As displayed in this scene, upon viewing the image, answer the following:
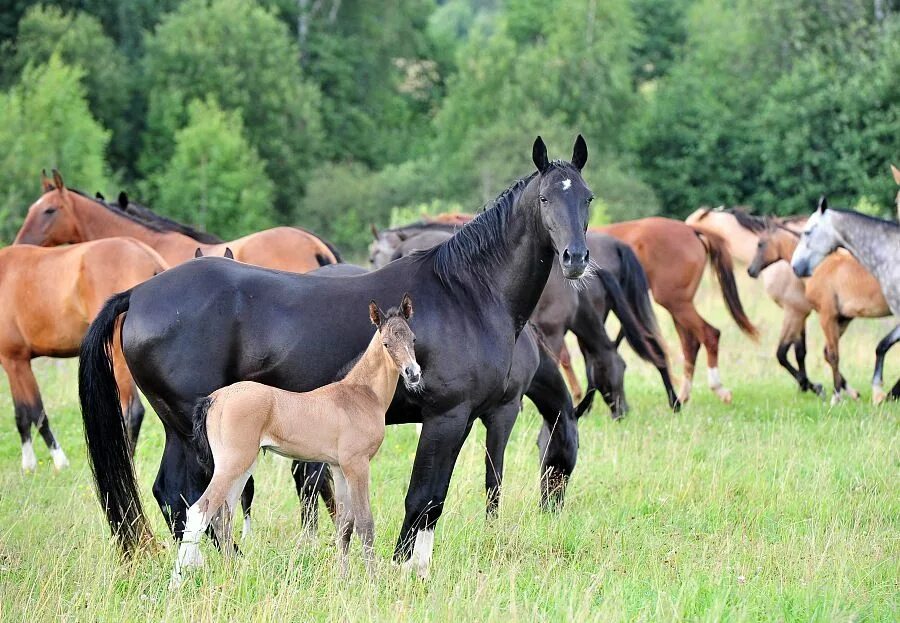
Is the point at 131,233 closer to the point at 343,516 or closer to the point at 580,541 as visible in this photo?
the point at 343,516

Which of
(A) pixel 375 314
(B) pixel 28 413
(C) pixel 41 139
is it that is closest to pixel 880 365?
(A) pixel 375 314

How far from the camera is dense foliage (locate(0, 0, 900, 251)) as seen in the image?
36344 millimetres

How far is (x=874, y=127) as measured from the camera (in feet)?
110

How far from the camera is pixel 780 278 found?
12492 mm

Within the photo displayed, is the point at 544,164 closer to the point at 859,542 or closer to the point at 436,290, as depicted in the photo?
the point at 436,290

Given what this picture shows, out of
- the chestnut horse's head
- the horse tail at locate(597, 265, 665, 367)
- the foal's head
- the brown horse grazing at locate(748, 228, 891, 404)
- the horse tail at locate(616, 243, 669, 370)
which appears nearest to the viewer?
the foal's head

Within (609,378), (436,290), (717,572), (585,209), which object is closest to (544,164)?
(585,209)

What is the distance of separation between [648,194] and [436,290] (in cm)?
3524

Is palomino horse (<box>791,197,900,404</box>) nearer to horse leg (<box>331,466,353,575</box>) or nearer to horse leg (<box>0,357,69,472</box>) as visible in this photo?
horse leg (<box>331,466,353,575</box>)

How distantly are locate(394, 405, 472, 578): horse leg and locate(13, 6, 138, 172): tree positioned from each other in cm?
3528

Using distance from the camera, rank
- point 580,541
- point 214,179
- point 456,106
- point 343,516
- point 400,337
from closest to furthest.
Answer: point 400,337, point 343,516, point 580,541, point 214,179, point 456,106

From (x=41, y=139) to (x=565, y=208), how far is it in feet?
91.8

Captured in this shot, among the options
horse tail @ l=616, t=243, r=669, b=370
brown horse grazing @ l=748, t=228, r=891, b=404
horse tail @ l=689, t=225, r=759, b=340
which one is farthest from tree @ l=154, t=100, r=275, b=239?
horse tail @ l=616, t=243, r=669, b=370

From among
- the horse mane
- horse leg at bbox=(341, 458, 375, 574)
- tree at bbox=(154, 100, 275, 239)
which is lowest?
tree at bbox=(154, 100, 275, 239)
